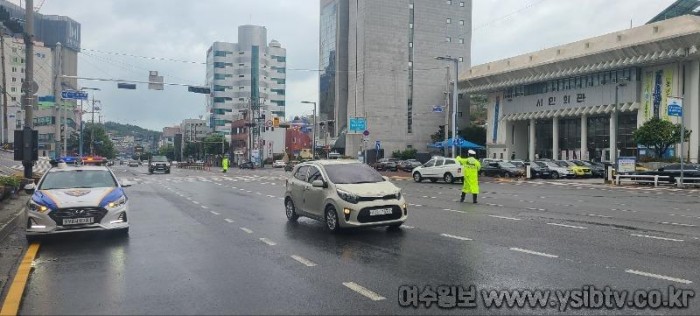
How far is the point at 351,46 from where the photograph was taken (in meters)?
82.2

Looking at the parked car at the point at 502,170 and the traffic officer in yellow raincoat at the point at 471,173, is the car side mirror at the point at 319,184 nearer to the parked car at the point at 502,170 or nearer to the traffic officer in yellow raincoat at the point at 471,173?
the traffic officer in yellow raincoat at the point at 471,173

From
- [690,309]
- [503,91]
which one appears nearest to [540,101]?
[503,91]

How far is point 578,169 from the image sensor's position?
39.9 metres

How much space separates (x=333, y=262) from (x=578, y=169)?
1431 inches

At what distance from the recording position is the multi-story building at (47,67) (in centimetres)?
4490

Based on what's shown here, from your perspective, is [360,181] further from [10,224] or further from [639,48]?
[639,48]

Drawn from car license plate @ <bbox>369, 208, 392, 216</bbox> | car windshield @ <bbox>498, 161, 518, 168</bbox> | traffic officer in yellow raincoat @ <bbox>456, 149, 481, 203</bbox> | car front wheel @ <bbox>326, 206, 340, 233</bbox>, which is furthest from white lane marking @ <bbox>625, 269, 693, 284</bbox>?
car windshield @ <bbox>498, 161, 518, 168</bbox>

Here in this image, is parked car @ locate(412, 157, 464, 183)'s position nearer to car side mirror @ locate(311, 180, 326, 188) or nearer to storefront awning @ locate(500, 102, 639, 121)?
car side mirror @ locate(311, 180, 326, 188)

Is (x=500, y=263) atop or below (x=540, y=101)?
below

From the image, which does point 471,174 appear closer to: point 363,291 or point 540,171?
point 363,291

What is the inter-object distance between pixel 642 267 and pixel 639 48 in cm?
4531

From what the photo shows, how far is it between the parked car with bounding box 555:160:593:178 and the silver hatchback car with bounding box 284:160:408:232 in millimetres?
32252

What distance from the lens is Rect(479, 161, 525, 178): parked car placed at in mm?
39375

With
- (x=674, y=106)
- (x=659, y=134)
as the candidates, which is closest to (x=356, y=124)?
(x=659, y=134)
